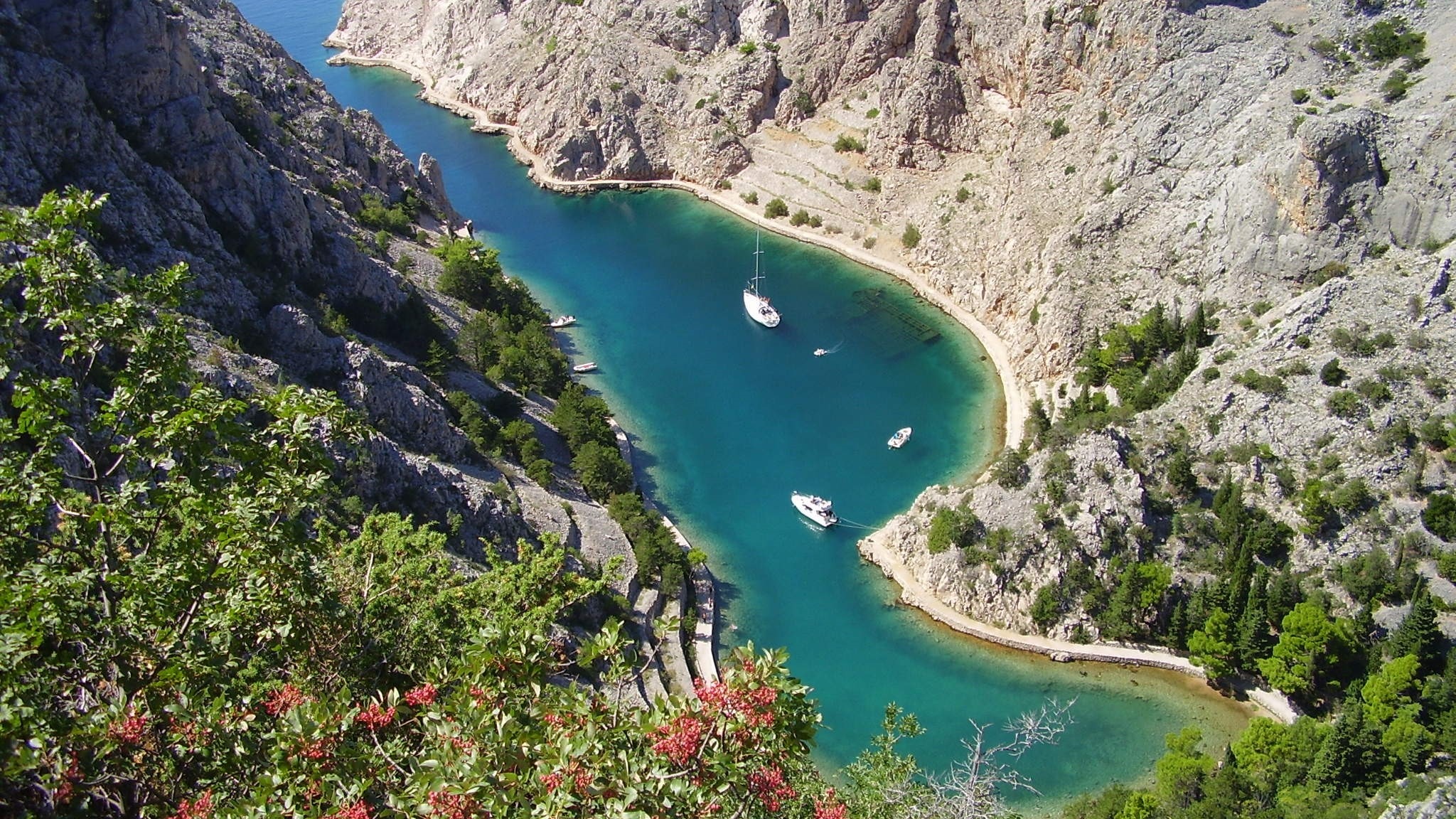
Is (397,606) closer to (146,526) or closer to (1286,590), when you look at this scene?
(146,526)

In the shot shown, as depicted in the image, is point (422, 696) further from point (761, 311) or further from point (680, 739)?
point (761, 311)

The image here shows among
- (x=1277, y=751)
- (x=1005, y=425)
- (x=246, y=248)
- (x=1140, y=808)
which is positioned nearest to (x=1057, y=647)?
(x=1277, y=751)

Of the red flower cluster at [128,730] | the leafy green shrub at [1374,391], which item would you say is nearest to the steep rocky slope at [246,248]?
the red flower cluster at [128,730]

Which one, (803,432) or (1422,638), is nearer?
(1422,638)

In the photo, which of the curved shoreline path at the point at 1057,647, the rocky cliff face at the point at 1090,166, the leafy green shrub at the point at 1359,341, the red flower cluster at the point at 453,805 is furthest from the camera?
the rocky cliff face at the point at 1090,166

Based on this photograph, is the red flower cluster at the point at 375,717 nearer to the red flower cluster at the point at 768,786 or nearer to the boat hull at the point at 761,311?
the red flower cluster at the point at 768,786

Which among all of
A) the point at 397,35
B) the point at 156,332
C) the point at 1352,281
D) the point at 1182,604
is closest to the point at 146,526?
the point at 156,332
